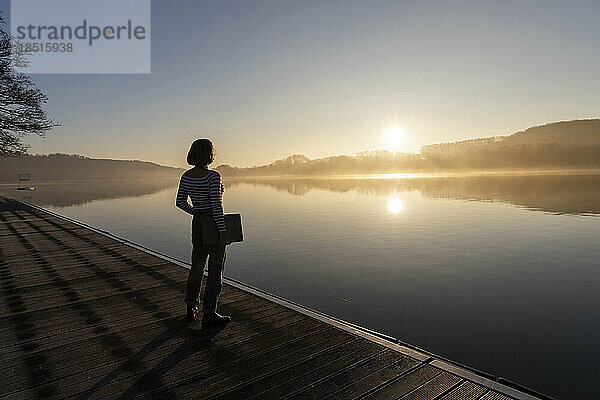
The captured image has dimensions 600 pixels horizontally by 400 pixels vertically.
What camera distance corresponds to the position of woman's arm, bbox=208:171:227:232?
189 inches

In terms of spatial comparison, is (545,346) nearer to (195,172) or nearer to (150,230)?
(195,172)

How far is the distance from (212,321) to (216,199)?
1812 millimetres

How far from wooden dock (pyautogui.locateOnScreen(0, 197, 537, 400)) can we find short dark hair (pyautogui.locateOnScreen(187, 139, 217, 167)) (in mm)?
2399

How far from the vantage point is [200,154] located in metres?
4.87

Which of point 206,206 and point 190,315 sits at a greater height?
point 206,206

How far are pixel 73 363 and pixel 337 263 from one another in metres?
10.4

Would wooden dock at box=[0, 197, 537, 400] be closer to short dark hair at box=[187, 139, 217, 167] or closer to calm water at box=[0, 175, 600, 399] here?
short dark hair at box=[187, 139, 217, 167]

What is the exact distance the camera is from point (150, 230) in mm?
22844

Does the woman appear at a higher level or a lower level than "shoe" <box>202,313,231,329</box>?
higher

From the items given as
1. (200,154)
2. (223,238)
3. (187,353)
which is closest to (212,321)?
(187,353)

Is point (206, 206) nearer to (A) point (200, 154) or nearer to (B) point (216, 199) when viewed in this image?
(B) point (216, 199)

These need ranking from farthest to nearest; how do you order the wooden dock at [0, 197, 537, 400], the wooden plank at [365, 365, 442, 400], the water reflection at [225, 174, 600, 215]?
Result: the water reflection at [225, 174, 600, 215] → the wooden dock at [0, 197, 537, 400] → the wooden plank at [365, 365, 442, 400]

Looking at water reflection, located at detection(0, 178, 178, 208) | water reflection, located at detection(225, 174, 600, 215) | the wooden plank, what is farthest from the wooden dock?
water reflection, located at detection(0, 178, 178, 208)

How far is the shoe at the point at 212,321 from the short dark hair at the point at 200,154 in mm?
2175
